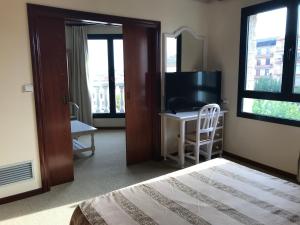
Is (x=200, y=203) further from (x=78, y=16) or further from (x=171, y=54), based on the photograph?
(x=171, y=54)

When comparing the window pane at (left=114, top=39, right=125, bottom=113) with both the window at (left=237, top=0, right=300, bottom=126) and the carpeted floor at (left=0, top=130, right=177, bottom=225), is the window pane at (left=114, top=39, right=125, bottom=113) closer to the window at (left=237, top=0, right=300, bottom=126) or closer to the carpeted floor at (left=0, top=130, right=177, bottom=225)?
the carpeted floor at (left=0, top=130, right=177, bottom=225)

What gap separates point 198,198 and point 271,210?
1.36 feet

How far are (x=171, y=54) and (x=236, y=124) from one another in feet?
4.84

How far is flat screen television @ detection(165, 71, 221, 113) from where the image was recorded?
3533mm

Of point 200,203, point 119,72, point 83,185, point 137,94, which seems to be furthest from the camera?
point 119,72

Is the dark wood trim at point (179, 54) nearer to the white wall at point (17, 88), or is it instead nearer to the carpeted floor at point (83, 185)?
the white wall at point (17, 88)

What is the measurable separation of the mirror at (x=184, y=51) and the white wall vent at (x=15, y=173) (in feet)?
7.33

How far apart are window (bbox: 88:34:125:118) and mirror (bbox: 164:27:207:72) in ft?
6.66

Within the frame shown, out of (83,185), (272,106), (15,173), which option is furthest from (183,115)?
(15,173)

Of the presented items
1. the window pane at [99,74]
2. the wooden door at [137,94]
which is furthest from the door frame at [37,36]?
the window pane at [99,74]

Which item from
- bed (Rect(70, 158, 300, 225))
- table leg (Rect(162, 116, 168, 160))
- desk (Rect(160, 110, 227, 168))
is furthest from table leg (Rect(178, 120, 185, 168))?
bed (Rect(70, 158, 300, 225))

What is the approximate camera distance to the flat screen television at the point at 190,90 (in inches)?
139

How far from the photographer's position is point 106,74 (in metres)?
5.77

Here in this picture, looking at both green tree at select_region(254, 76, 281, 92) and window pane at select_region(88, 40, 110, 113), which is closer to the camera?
green tree at select_region(254, 76, 281, 92)
